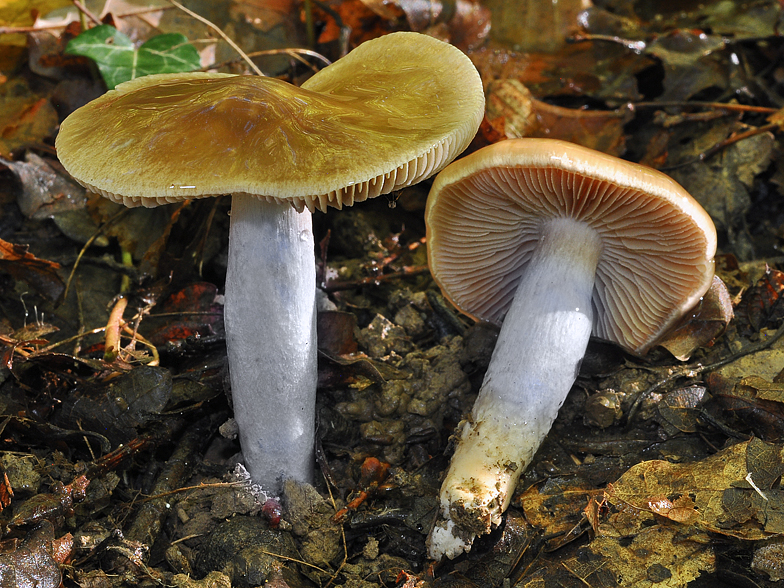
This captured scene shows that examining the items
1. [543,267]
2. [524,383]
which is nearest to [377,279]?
[543,267]

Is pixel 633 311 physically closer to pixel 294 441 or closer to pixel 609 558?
pixel 609 558

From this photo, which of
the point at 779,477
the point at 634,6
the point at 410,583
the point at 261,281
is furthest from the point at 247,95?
the point at 634,6

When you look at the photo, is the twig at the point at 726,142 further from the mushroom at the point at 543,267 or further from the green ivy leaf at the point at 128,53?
the green ivy leaf at the point at 128,53

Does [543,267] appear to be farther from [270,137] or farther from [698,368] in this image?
[270,137]

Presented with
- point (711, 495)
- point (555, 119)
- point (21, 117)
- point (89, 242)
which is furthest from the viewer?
point (555, 119)

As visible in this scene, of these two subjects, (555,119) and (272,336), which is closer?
(272,336)

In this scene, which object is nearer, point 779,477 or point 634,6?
point 779,477

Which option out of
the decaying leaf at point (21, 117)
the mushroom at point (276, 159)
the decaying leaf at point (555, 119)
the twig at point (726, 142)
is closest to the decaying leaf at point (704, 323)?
the twig at point (726, 142)
